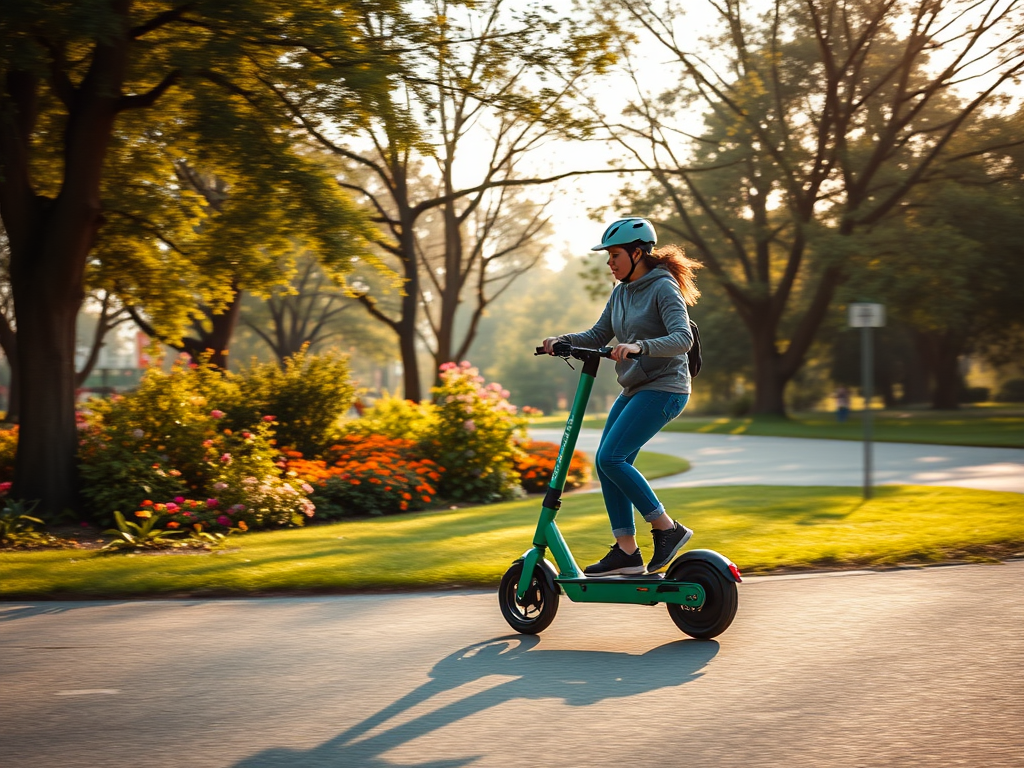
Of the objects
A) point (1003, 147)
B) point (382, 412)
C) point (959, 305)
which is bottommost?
point (382, 412)

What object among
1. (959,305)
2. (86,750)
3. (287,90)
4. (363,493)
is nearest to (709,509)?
(363,493)

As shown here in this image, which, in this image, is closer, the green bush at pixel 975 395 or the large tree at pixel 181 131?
the large tree at pixel 181 131

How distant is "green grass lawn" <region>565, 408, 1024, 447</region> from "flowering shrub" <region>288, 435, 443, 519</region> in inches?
647

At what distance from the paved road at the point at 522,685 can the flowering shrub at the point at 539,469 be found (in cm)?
1045

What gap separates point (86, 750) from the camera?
162 inches

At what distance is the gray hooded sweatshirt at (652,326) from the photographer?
582 cm

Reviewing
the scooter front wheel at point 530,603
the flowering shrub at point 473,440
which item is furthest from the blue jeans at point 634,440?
the flowering shrub at point 473,440

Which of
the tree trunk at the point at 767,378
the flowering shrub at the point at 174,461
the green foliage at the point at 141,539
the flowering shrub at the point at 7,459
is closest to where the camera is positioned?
the green foliage at the point at 141,539

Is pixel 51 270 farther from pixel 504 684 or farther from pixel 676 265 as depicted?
pixel 504 684

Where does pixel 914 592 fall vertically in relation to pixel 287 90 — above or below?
below

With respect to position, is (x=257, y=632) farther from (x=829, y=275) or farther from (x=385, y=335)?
(x=385, y=335)

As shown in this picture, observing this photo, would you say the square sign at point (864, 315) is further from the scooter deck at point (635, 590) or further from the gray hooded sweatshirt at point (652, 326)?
the scooter deck at point (635, 590)

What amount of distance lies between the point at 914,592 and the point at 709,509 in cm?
519

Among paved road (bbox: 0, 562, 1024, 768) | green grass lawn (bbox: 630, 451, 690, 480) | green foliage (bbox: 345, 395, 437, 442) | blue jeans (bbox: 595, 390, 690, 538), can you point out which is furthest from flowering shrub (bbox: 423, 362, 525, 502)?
blue jeans (bbox: 595, 390, 690, 538)
